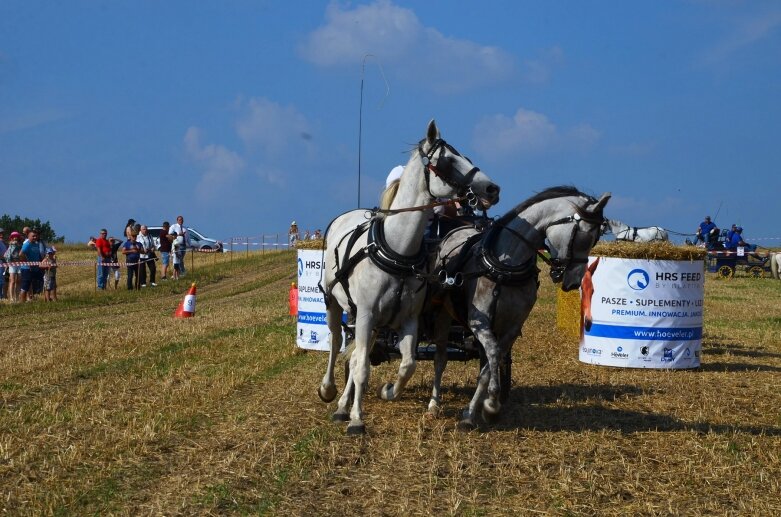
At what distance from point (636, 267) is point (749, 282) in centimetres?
2182

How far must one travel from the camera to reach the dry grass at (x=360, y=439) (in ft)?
20.2

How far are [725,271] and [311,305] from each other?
26467 mm

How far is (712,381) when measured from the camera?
11.5 meters

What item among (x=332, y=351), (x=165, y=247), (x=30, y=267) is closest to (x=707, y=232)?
(x=165, y=247)

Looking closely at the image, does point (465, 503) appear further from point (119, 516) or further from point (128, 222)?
point (128, 222)

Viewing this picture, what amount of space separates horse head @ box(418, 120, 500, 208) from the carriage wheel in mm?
29422

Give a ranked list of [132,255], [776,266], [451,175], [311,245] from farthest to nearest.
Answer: [776,266], [132,255], [311,245], [451,175]

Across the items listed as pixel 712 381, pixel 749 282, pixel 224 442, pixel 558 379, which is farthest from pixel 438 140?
pixel 749 282

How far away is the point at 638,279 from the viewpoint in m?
12.4

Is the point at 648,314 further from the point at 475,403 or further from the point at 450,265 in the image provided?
the point at 475,403

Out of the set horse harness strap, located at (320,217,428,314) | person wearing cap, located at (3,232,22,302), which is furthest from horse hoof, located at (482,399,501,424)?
person wearing cap, located at (3,232,22,302)

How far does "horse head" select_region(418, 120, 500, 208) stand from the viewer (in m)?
7.66

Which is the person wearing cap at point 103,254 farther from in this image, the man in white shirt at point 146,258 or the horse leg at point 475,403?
the horse leg at point 475,403

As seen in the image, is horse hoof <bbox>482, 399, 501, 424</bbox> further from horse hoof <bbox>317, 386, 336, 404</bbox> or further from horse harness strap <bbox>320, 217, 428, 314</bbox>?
horse hoof <bbox>317, 386, 336, 404</bbox>
